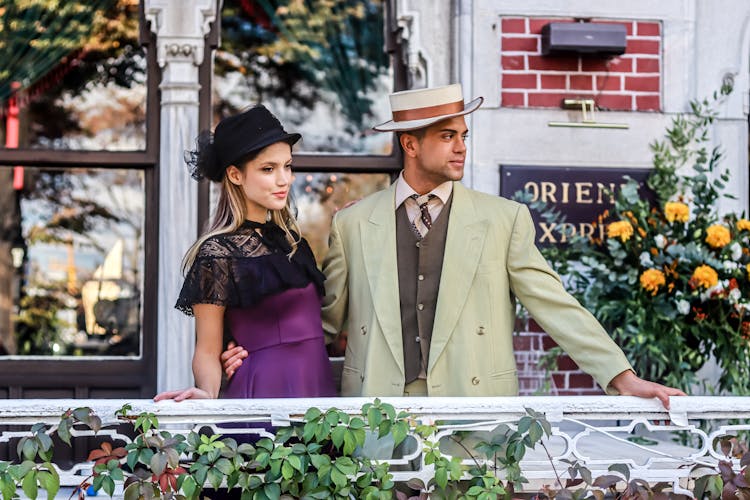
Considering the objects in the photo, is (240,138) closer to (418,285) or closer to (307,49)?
(418,285)

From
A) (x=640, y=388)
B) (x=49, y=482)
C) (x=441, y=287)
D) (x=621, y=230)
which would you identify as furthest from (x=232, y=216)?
(x=621, y=230)

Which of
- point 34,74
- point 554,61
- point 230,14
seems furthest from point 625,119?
point 34,74

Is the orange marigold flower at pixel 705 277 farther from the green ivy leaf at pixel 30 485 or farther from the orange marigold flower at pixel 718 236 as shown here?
the green ivy leaf at pixel 30 485

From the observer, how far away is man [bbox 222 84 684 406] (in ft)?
12.5

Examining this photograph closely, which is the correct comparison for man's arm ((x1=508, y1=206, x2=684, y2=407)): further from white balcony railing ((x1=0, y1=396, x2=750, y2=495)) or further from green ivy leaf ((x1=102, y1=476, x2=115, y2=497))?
green ivy leaf ((x1=102, y1=476, x2=115, y2=497))

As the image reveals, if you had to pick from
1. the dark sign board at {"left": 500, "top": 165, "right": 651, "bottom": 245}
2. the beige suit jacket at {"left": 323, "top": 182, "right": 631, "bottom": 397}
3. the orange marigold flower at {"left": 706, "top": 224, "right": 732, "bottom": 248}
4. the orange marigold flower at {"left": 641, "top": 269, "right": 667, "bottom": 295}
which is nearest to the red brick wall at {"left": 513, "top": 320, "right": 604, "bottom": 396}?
the dark sign board at {"left": 500, "top": 165, "right": 651, "bottom": 245}

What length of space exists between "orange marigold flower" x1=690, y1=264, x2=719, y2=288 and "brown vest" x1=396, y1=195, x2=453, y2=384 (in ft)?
4.61

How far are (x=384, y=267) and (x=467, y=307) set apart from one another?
1.09 feet

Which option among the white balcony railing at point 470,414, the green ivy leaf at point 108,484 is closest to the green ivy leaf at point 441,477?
the white balcony railing at point 470,414

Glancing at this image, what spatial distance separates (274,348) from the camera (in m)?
3.73

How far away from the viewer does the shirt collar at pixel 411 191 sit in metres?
4.00

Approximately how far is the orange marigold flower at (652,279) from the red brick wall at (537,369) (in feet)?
2.18

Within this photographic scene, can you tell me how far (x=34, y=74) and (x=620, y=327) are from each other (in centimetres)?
335

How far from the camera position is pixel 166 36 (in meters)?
5.28
